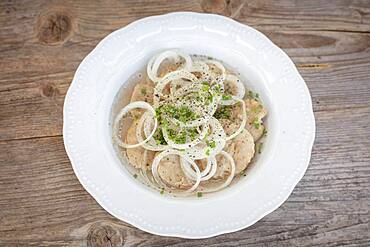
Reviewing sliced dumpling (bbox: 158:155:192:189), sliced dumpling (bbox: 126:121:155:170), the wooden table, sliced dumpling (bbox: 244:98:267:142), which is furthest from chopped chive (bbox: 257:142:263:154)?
sliced dumpling (bbox: 126:121:155:170)

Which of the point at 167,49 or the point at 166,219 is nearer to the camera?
the point at 166,219

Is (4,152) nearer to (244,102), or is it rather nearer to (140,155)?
(140,155)

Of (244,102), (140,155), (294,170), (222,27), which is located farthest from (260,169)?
(222,27)

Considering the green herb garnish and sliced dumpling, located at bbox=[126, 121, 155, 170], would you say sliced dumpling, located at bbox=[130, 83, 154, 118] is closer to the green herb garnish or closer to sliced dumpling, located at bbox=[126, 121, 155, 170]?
sliced dumpling, located at bbox=[126, 121, 155, 170]

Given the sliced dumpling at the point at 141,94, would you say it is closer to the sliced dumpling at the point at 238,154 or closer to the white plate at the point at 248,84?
the white plate at the point at 248,84

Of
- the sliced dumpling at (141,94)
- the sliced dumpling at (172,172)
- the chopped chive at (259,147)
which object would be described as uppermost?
the sliced dumpling at (141,94)

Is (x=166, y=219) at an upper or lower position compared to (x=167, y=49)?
lower

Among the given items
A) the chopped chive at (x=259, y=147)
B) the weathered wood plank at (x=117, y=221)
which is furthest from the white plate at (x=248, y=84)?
the weathered wood plank at (x=117, y=221)

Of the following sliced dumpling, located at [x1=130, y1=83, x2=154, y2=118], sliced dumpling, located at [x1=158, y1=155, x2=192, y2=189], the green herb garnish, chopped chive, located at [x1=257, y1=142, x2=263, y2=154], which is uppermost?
the green herb garnish
